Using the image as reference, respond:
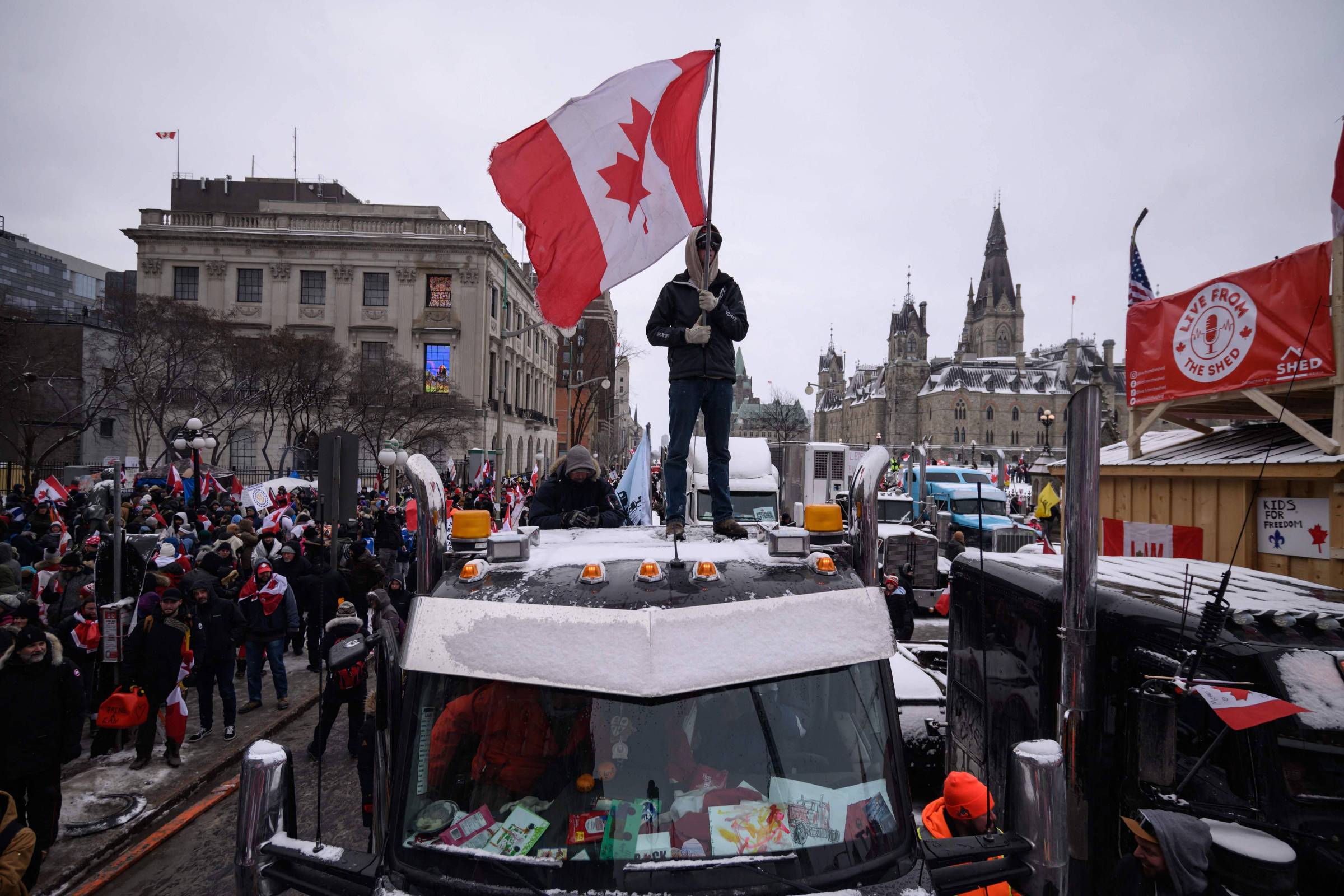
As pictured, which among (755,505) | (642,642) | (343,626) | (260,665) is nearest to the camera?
(642,642)

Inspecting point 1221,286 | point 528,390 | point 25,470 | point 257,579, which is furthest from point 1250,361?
point 528,390

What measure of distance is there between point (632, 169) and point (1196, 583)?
4478 millimetres

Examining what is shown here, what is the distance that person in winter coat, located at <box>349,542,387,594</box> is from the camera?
10.9 metres

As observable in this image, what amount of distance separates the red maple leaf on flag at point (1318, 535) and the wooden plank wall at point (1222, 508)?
0.10 metres

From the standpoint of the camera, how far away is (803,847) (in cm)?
258

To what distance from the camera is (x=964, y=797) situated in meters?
3.84

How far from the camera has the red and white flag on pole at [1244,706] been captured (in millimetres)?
3104

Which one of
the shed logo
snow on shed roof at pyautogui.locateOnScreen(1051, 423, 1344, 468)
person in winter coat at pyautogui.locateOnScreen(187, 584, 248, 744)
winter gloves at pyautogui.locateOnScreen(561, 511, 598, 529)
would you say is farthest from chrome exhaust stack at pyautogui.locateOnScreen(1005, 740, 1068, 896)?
person in winter coat at pyautogui.locateOnScreen(187, 584, 248, 744)

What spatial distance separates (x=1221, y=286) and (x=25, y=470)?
32.2m

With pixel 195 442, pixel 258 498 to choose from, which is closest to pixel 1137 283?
pixel 258 498

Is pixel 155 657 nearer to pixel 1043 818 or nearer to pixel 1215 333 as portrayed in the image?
pixel 1043 818

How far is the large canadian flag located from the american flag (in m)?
5.96

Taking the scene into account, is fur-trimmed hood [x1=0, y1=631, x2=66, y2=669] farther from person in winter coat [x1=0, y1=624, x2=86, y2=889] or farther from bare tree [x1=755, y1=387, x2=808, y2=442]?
bare tree [x1=755, y1=387, x2=808, y2=442]

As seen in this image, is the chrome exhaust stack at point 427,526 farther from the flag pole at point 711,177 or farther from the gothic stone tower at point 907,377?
the gothic stone tower at point 907,377
